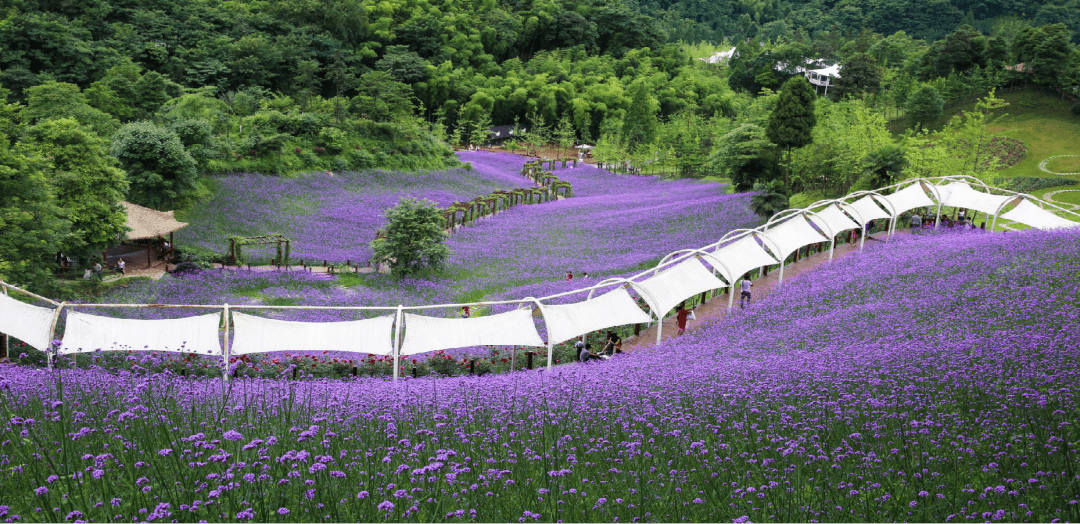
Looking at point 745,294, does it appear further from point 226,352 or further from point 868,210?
point 226,352

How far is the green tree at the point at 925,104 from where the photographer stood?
69.6 m

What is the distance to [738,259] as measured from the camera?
22.7 meters

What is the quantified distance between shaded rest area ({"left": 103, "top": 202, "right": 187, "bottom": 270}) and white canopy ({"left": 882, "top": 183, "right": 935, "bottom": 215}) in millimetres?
28356

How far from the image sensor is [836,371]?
11.3 metres

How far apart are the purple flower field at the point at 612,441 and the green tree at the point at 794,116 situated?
2593 centimetres

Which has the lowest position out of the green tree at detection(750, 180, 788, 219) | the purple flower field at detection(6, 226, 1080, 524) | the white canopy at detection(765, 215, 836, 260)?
the purple flower field at detection(6, 226, 1080, 524)

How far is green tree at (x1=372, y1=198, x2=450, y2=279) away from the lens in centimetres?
3073

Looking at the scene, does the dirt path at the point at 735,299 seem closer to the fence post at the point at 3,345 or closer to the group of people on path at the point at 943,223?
the group of people on path at the point at 943,223

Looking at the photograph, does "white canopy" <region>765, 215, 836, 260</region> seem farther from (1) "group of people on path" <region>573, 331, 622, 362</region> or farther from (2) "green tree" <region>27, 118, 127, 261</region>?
(2) "green tree" <region>27, 118, 127, 261</region>

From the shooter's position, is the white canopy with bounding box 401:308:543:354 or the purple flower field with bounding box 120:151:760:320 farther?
the purple flower field with bounding box 120:151:760:320

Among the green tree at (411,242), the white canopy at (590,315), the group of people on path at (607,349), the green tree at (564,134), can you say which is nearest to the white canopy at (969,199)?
the white canopy at (590,315)

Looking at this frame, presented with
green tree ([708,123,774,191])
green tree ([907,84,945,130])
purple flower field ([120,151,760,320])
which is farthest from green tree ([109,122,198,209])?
green tree ([907,84,945,130])

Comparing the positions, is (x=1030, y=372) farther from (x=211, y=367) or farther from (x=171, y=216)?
(x=171, y=216)

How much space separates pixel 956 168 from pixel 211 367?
38636 mm
